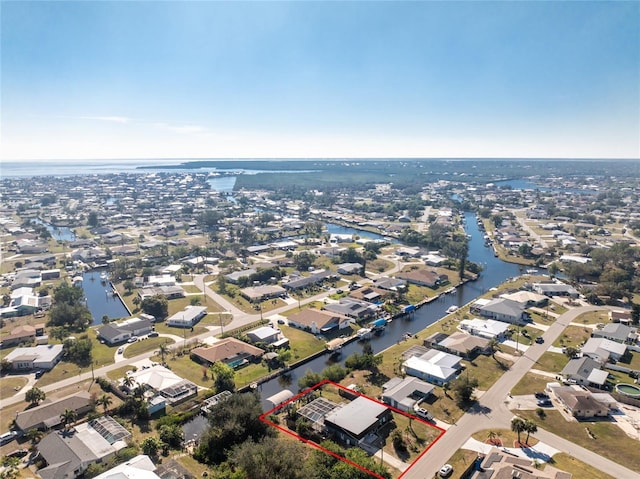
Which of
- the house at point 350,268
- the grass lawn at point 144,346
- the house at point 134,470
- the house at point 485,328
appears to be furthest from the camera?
the house at point 350,268

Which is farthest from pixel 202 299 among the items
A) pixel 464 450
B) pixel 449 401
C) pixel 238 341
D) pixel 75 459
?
pixel 464 450

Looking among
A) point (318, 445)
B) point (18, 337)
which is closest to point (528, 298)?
point (318, 445)

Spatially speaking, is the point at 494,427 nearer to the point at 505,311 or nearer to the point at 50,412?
the point at 505,311

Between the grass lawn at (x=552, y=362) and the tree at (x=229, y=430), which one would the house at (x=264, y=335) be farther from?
the grass lawn at (x=552, y=362)

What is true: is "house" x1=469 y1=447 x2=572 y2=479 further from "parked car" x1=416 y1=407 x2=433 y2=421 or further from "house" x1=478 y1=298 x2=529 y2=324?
"house" x1=478 y1=298 x2=529 y2=324

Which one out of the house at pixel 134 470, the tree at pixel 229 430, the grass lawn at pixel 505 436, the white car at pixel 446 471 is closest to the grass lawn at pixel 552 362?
the grass lawn at pixel 505 436
